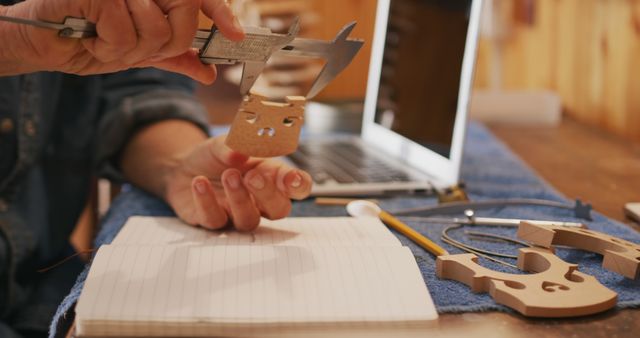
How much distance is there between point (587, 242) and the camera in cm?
67

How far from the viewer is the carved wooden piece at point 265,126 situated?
2.27ft

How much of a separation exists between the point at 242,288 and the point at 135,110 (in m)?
0.60

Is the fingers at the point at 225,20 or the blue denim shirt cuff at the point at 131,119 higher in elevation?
the fingers at the point at 225,20

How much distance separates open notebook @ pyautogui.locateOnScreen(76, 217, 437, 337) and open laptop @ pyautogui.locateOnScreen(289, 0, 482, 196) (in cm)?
33

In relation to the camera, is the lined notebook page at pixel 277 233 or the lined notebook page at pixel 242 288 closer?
the lined notebook page at pixel 242 288

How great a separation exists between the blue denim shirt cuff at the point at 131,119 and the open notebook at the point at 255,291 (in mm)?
418

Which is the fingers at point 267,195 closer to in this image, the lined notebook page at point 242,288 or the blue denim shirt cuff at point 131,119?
the lined notebook page at point 242,288

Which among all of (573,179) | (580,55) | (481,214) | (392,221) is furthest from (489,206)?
(580,55)

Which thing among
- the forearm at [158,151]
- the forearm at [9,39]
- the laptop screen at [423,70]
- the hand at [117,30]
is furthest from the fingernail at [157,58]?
the laptop screen at [423,70]

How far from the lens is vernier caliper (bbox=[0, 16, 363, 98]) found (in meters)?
0.61

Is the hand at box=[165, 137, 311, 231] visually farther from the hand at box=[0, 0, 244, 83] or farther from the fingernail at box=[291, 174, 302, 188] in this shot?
the hand at box=[0, 0, 244, 83]

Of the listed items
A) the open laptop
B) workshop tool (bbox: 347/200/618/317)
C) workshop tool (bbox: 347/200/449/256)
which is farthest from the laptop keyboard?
workshop tool (bbox: 347/200/618/317)

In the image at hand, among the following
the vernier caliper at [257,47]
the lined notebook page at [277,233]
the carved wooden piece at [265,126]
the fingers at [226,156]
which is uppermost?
the vernier caliper at [257,47]

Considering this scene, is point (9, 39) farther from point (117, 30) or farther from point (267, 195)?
point (267, 195)
